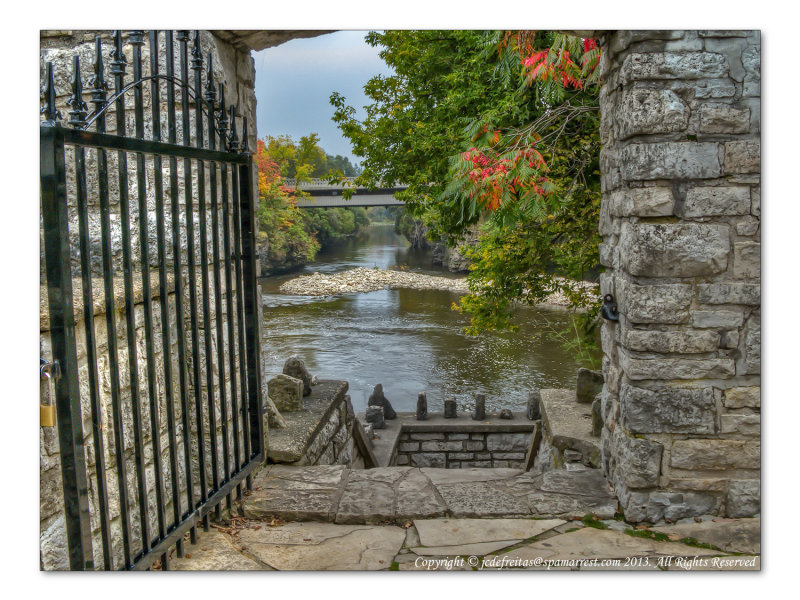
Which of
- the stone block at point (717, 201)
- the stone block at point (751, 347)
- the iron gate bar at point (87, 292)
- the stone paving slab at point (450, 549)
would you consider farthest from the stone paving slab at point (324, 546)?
the stone block at point (717, 201)

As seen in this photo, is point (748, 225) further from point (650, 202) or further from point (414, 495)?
point (414, 495)

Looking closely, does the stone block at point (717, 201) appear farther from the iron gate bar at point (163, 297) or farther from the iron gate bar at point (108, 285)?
the iron gate bar at point (108, 285)

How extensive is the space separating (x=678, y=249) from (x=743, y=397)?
635 mm

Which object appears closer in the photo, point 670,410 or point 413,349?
point 670,410

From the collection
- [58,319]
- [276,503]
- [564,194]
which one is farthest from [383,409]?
[58,319]

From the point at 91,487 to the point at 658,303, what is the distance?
6.94ft

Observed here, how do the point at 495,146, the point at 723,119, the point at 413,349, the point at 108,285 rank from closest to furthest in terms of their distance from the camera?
the point at 108,285, the point at 723,119, the point at 495,146, the point at 413,349

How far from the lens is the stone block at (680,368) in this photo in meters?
2.65

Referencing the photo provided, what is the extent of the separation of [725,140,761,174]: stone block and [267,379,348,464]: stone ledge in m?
2.40

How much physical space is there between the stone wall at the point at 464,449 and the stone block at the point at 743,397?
4.97 metres

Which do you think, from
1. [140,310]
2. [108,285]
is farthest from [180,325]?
[108,285]

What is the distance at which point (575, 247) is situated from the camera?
255 inches

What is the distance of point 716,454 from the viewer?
2697mm

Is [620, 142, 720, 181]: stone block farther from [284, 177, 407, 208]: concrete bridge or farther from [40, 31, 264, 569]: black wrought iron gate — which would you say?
[284, 177, 407, 208]: concrete bridge
